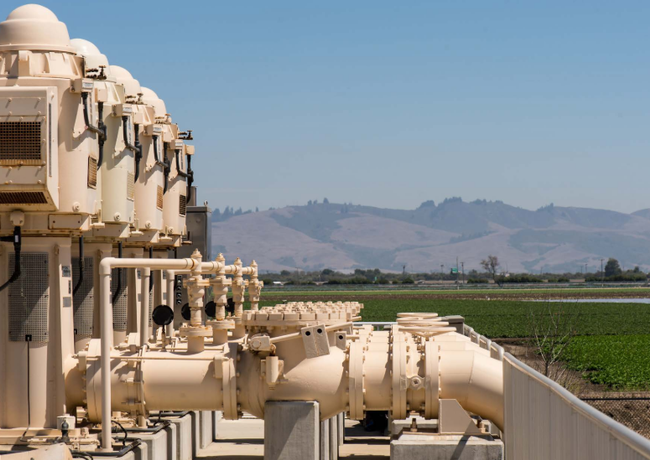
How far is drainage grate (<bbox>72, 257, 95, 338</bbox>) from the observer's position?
668 inches

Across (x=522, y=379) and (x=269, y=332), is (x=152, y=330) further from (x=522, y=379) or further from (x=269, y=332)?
(x=522, y=379)

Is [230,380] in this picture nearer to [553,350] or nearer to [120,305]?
[120,305]

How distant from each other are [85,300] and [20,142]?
508cm

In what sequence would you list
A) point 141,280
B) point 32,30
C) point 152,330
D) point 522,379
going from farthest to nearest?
point 152,330
point 141,280
point 32,30
point 522,379

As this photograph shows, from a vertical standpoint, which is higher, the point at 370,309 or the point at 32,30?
the point at 32,30

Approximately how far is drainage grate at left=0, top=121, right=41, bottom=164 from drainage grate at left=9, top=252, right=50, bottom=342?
4.87 feet

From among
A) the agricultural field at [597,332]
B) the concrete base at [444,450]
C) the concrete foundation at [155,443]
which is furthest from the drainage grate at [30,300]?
the agricultural field at [597,332]

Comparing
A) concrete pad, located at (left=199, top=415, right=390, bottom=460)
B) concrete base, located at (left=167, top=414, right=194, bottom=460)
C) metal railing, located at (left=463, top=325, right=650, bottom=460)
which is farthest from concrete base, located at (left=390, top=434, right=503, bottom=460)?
concrete pad, located at (left=199, top=415, right=390, bottom=460)

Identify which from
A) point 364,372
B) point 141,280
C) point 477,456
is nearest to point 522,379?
point 477,456

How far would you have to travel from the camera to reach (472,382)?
13305 mm

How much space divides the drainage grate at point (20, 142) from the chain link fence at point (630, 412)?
15133 millimetres

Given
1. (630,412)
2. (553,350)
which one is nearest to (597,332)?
(553,350)

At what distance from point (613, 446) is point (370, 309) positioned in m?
97.5

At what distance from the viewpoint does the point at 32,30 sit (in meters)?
14.2
